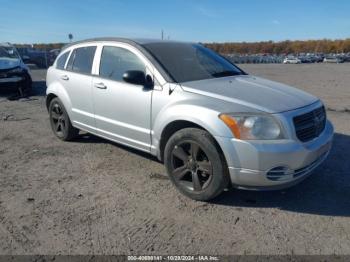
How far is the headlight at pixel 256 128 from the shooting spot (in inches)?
133

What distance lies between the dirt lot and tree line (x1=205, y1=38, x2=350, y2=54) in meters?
135

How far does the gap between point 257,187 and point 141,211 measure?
124 cm

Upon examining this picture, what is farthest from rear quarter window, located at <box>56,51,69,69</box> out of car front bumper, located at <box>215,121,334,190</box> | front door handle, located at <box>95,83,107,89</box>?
car front bumper, located at <box>215,121,334,190</box>

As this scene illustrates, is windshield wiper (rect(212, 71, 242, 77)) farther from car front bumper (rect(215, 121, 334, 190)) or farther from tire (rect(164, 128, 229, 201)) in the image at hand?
car front bumper (rect(215, 121, 334, 190))

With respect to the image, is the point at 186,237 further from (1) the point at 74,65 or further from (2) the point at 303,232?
(1) the point at 74,65

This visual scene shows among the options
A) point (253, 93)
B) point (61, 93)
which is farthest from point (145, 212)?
point (61, 93)

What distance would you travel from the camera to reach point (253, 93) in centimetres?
389

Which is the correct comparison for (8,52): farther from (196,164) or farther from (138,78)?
(196,164)

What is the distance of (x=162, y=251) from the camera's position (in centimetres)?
298

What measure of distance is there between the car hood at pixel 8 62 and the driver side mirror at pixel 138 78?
8.70 m

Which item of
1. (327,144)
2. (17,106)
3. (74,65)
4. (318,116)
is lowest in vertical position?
(17,106)

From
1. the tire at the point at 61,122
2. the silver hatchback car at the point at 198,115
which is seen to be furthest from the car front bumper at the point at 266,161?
the tire at the point at 61,122

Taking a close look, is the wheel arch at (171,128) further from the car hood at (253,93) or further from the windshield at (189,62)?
the windshield at (189,62)

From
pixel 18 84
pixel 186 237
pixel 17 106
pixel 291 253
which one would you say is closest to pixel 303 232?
pixel 291 253
